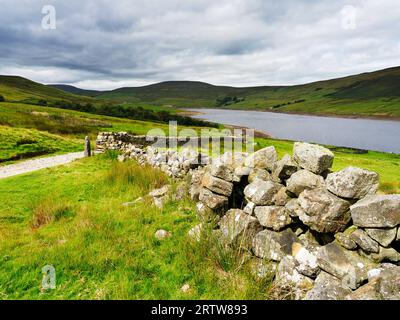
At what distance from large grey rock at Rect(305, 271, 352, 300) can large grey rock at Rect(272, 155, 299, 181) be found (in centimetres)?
279

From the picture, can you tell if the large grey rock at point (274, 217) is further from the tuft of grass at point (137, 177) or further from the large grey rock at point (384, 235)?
the tuft of grass at point (137, 177)

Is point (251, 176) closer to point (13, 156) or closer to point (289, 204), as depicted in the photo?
point (289, 204)

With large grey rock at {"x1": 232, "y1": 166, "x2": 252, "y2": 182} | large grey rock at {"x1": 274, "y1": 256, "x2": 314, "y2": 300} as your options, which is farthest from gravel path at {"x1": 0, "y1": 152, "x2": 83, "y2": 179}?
large grey rock at {"x1": 274, "y1": 256, "x2": 314, "y2": 300}

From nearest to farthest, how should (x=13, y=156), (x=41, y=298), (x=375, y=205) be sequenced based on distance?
1. (x=375, y=205)
2. (x=41, y=298)
3. (x=13, y=156)

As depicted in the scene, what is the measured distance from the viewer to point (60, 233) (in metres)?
7.30

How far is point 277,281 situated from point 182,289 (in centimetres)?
170

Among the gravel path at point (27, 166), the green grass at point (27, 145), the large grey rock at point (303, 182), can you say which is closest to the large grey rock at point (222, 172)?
the large grey rock at point (303, 182)

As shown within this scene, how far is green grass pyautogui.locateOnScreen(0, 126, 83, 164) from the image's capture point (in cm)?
2200

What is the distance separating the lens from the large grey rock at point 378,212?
4.61 metres

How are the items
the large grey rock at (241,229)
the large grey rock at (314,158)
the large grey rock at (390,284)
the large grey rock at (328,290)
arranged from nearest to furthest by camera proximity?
the large grey rock at (390,284)
the large grey rock at (328,290)
the large grey rock at (241,229)
the large grey rock at (314,158)

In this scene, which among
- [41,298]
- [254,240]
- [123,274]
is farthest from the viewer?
[254,240]

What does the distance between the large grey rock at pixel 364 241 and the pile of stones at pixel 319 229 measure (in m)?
0.01

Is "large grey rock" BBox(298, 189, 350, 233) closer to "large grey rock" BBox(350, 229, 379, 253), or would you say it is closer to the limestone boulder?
"large grey rock" BBox(350, 229, 379, 253)

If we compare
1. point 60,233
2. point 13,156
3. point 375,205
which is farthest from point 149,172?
point 13,156
